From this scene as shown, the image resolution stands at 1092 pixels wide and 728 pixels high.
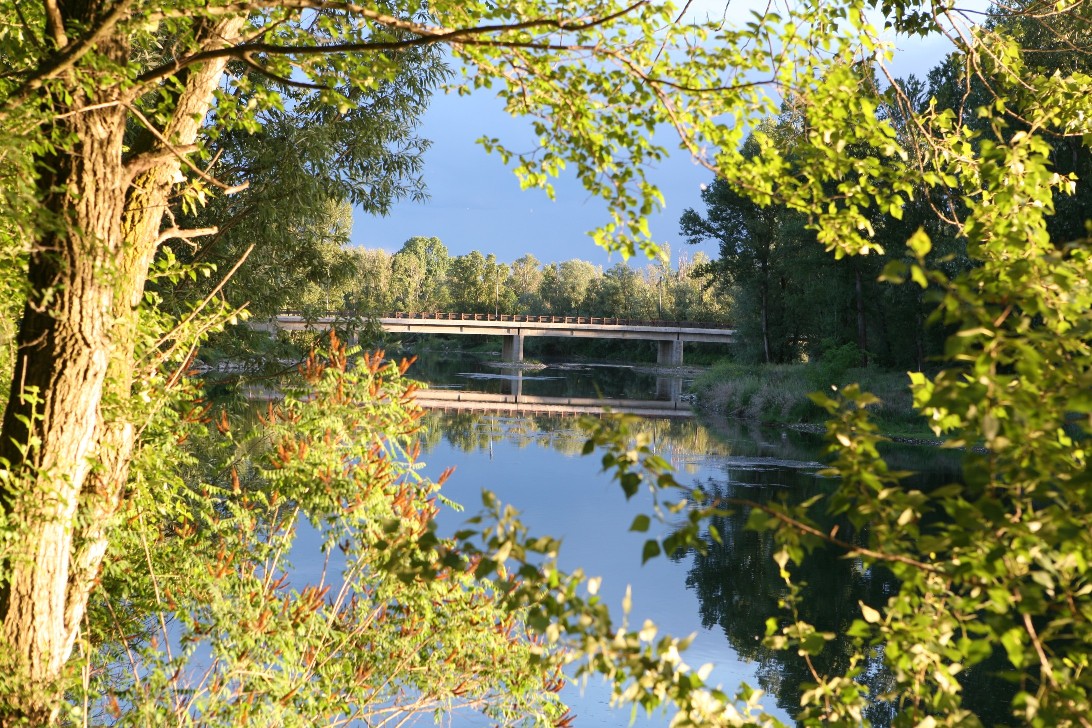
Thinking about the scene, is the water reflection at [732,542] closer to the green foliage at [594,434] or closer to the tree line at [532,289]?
the green foliage at [594,434]

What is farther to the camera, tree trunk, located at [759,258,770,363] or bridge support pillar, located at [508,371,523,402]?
tree trunk, located at [759,258,770,363]

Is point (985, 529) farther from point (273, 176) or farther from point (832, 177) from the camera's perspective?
point (273, 176)

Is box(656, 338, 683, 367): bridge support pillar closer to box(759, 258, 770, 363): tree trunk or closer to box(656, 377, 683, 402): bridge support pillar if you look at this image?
box(656, 377, 683, 402): bridge support pillar

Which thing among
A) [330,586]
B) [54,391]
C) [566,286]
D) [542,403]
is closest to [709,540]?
[330,586]

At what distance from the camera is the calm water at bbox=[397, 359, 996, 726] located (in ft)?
33.2

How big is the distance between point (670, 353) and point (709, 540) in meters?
41.7

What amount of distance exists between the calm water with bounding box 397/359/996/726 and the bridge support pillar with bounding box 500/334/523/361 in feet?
95.3

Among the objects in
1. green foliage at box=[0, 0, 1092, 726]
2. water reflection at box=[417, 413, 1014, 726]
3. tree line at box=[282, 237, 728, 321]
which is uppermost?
tree line at box=[282, 237, 728, 321]

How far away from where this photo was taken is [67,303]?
3.49 meters

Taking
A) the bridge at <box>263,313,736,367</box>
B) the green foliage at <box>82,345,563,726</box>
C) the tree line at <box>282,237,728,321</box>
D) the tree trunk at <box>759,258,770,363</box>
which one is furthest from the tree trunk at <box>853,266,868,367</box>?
the tree line at <box>282,237,728,321</box>

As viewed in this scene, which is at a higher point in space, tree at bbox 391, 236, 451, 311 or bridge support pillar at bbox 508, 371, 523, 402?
tree at bbox 391, 236, 451, 311

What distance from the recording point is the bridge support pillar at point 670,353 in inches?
2199

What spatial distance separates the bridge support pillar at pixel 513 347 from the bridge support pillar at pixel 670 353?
7.65 m

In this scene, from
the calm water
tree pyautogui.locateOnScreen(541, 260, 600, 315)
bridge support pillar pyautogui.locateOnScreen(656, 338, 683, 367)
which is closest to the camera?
the calm water
